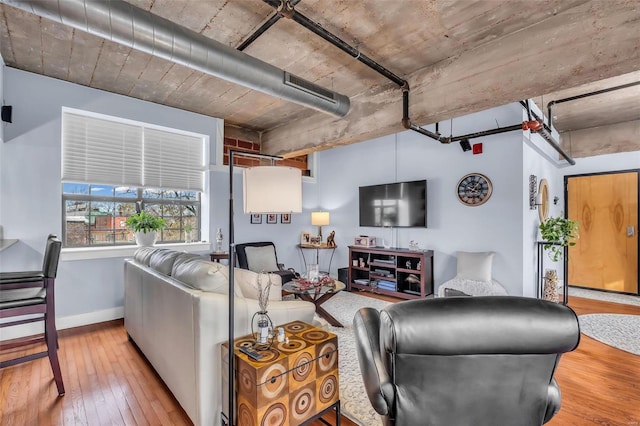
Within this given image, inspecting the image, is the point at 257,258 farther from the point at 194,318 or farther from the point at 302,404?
the point at 302,404

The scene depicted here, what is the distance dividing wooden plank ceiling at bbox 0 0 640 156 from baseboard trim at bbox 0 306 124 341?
8.44 feet

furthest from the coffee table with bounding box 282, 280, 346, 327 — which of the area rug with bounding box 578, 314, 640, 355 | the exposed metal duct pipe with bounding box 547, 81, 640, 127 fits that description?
the exposed metal duct pipe with bounding box 547, 81, 640, 127

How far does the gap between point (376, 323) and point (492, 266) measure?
11.3 ft

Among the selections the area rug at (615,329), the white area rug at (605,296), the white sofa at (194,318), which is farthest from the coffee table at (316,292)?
the white area rug at (605,296)

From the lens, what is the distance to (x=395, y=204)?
503 cm

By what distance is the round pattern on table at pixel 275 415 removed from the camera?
146 cm

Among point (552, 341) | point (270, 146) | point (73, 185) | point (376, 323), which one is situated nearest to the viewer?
point (552, 341)

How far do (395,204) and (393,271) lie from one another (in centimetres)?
109

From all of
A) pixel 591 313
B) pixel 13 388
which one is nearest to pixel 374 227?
pixel 591 313

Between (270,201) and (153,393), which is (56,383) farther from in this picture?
(270,201)

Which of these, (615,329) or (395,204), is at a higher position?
(395,204)

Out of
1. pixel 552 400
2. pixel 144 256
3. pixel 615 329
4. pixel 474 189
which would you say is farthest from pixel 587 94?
pixel 144 256

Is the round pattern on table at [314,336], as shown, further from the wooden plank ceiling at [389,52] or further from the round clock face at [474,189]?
the round clock face at [474,189]

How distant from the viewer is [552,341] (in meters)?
0.98
